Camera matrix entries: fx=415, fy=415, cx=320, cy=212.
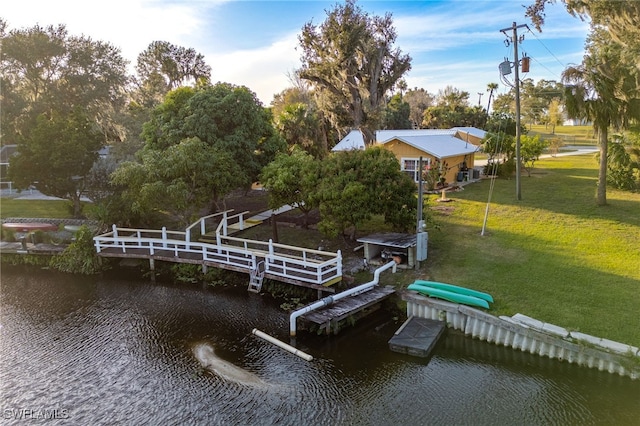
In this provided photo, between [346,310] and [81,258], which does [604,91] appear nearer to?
[346,310]

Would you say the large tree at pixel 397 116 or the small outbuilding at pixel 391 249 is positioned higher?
the large tree at pixel 397 116

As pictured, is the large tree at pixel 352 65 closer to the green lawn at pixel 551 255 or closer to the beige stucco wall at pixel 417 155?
the beige stucco wall at pixel 417 155

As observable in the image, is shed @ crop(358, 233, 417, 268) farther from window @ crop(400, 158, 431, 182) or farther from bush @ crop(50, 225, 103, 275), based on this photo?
window @ crop(400, 158, 431, 182)

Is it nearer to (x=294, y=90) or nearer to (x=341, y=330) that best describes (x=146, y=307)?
(x=341, y=330)

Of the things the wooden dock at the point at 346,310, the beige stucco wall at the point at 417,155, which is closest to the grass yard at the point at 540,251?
the wooden dock at the point at 346,310

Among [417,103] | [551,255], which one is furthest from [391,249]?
[417,103]

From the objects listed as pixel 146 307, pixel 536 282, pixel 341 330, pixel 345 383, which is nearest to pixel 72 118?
pixel 146 307
